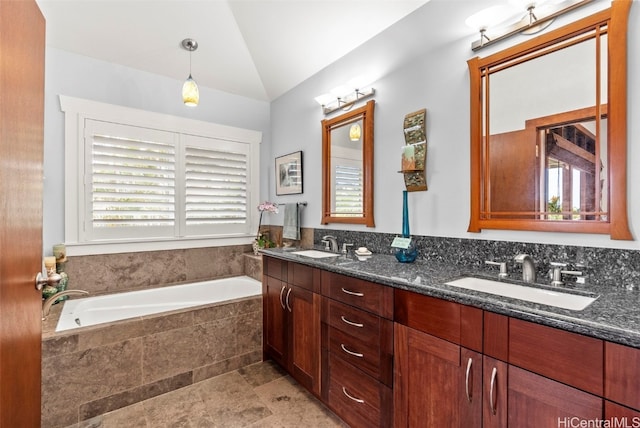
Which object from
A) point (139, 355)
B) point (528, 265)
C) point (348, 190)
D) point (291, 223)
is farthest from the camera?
point (291, 223)

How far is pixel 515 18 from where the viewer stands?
1.61m

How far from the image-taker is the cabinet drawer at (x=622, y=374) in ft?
2.74

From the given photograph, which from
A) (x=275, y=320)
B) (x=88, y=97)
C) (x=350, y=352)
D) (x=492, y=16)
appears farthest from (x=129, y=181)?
(x=492, y=16)

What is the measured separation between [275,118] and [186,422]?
10.1 ft

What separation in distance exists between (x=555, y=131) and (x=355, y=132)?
141cm

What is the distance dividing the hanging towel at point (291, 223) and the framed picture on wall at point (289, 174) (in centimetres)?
19

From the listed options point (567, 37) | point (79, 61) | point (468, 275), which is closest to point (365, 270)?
point (468, 275)

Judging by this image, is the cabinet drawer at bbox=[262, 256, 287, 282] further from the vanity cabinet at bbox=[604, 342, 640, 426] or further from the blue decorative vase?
the vanity cabinet at bbox=[604, 342, 640, 426]

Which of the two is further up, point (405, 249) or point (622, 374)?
point (405, 249)

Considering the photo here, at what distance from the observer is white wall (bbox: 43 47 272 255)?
2.56m

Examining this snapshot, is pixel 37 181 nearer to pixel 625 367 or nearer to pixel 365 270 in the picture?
pixel 365 270

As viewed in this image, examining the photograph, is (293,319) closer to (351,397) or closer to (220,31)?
(351,397)

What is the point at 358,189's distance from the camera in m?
2.53

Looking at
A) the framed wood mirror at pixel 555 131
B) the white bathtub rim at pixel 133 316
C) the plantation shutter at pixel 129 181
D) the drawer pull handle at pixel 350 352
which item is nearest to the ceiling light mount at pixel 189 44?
the plantation shutter at pixel 129 181
